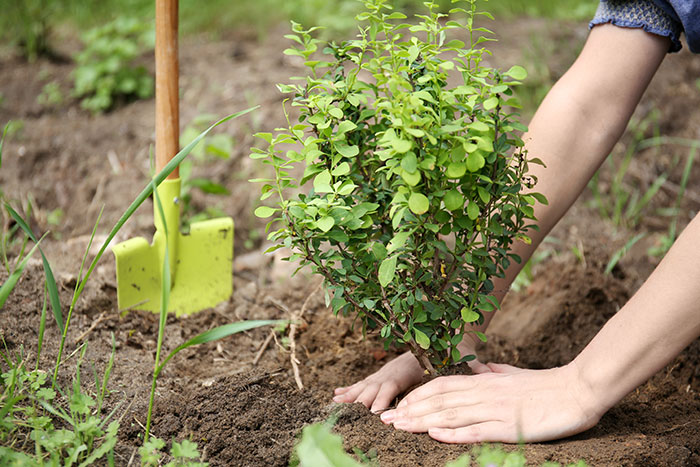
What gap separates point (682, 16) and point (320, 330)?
4.27 ft

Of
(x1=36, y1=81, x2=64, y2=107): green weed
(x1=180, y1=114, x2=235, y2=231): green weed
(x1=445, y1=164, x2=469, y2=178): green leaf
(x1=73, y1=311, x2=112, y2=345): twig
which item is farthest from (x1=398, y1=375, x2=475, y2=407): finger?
(x1=36, y1=81, x2=64, y2=107): green weed

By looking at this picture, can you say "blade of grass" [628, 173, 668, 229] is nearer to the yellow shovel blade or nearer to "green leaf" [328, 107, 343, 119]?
the yellow shovel blade

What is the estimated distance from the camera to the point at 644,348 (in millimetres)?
1399

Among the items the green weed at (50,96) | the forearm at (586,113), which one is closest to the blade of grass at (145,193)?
the forearm at (586,113)

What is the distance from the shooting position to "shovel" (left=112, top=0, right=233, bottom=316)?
196cm

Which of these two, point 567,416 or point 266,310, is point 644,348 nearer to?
point 567,416

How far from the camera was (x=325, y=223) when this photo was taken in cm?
134

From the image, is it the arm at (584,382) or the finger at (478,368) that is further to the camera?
the finger at (478,368)

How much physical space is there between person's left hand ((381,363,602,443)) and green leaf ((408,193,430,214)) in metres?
0.48

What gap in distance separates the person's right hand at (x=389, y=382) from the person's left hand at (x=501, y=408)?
10 cm

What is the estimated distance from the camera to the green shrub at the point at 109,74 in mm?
3582

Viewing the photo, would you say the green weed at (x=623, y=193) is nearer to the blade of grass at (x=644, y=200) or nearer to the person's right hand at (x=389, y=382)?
the blade of grass at (x=644, y=200)

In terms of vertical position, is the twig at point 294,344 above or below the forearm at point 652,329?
below

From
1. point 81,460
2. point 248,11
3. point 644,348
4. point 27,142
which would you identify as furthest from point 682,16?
point 248,11
